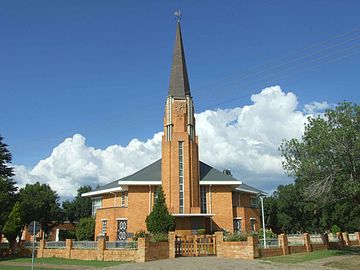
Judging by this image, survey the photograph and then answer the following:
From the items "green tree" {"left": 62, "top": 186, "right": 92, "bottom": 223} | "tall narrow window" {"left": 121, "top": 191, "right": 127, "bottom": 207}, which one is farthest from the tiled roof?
"green tree" {"left": 62, "top": 186, "right": 92, "bottom": 223}

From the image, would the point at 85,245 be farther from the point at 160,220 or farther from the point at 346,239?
the point at 346,239

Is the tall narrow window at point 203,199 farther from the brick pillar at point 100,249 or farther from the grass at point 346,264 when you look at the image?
the grass at point 346,264

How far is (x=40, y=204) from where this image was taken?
47438mm

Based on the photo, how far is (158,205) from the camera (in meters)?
26.6

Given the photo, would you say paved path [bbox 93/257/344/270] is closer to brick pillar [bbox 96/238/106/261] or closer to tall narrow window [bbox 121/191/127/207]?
brick pillar [bbox 96/238/106/261]

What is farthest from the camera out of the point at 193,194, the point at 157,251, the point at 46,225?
the point at 46,225

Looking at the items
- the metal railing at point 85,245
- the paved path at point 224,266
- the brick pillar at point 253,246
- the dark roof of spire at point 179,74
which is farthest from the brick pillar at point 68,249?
the dark roof of spire at point 179,74

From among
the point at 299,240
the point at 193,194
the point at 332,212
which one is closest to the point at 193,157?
the point at 193,194

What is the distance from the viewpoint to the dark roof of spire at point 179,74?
34781 millimetres

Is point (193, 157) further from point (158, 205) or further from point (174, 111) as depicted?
point (158, 205)

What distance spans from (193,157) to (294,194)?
19237mm

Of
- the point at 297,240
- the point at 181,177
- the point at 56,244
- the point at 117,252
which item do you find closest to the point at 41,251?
→ the point at 56,244

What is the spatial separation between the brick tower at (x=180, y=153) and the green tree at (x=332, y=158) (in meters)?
10.8

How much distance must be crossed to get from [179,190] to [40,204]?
2473 cm
